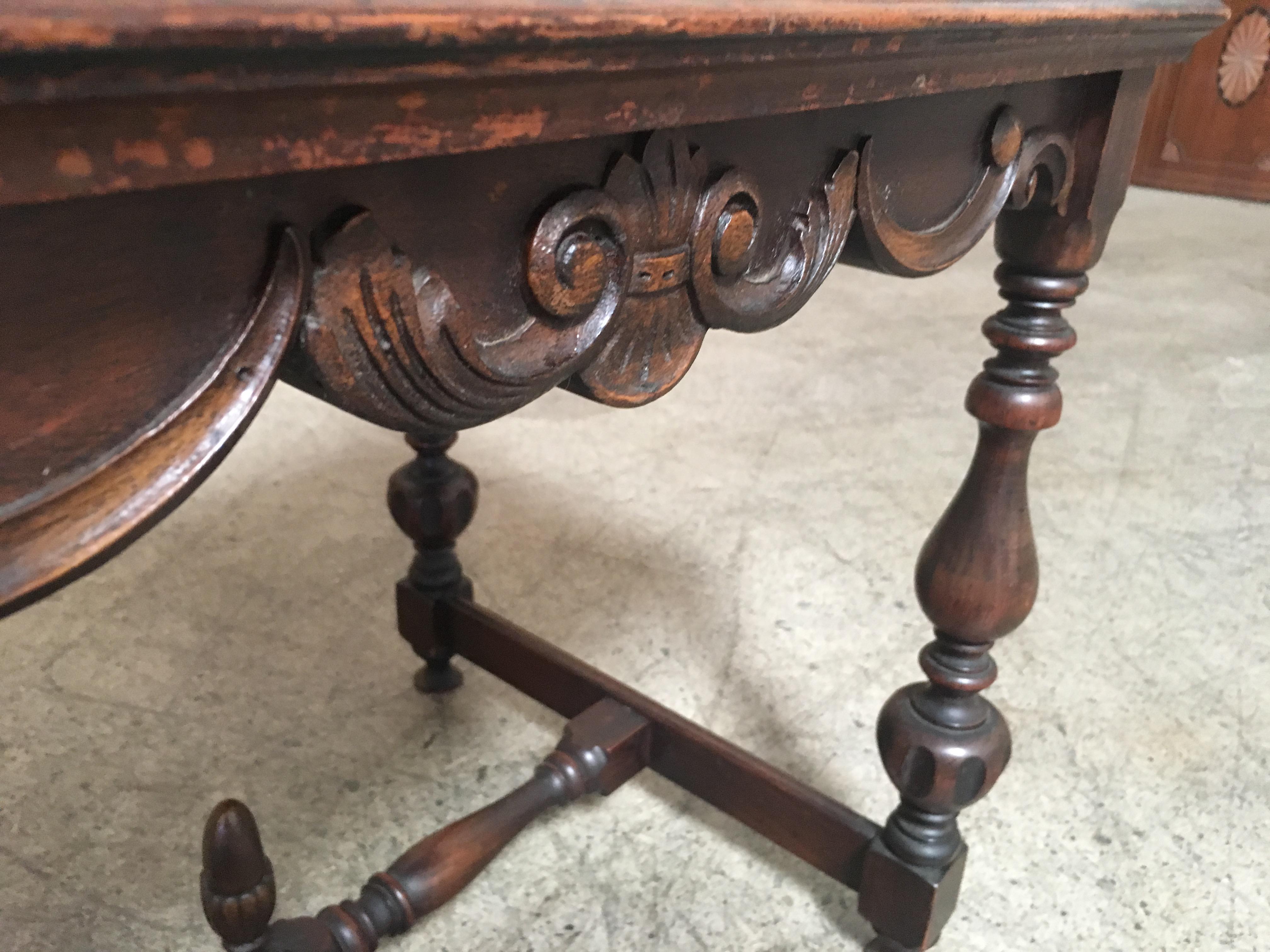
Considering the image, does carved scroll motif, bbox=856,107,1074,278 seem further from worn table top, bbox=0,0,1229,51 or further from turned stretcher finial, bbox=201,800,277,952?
turned stretcher finial, bbox=201,800,277,952

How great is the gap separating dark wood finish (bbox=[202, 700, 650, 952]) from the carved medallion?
132 inches

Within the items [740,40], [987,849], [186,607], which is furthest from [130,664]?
[740,40]

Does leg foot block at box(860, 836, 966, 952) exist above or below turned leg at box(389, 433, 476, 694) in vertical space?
below

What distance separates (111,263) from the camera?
25 centimetres

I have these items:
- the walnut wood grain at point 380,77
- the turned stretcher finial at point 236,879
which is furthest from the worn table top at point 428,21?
the turned stretcher finial at point 236,879

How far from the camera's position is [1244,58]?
321 cm

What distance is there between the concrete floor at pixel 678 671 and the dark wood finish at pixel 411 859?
0.26ft

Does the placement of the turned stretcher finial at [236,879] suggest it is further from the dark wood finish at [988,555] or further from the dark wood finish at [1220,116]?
the dark wood finish at [1220,116]

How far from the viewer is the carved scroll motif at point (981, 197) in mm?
507

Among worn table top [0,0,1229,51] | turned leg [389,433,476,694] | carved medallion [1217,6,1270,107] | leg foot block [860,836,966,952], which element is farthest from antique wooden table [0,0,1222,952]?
carved medallion [1217,6,1270,107]

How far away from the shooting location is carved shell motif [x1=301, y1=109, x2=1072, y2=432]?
31 cm

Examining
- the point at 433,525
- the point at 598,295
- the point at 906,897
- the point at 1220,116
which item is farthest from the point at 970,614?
the point at 1220,116

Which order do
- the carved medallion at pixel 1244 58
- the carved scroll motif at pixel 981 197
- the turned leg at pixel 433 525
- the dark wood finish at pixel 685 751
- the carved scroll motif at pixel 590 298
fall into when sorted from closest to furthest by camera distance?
the carved scroll motif at pixel 590 298, the carved scroll motif at pixel 981 197, the dark wood finish at pixel 685 751, the turned leg at pixel 433 525, the carved medallion at pixel 1244 58

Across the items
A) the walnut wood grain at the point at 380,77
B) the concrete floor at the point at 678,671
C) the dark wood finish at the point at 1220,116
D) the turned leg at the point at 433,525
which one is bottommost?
the concrete floor at the point at 678,671
